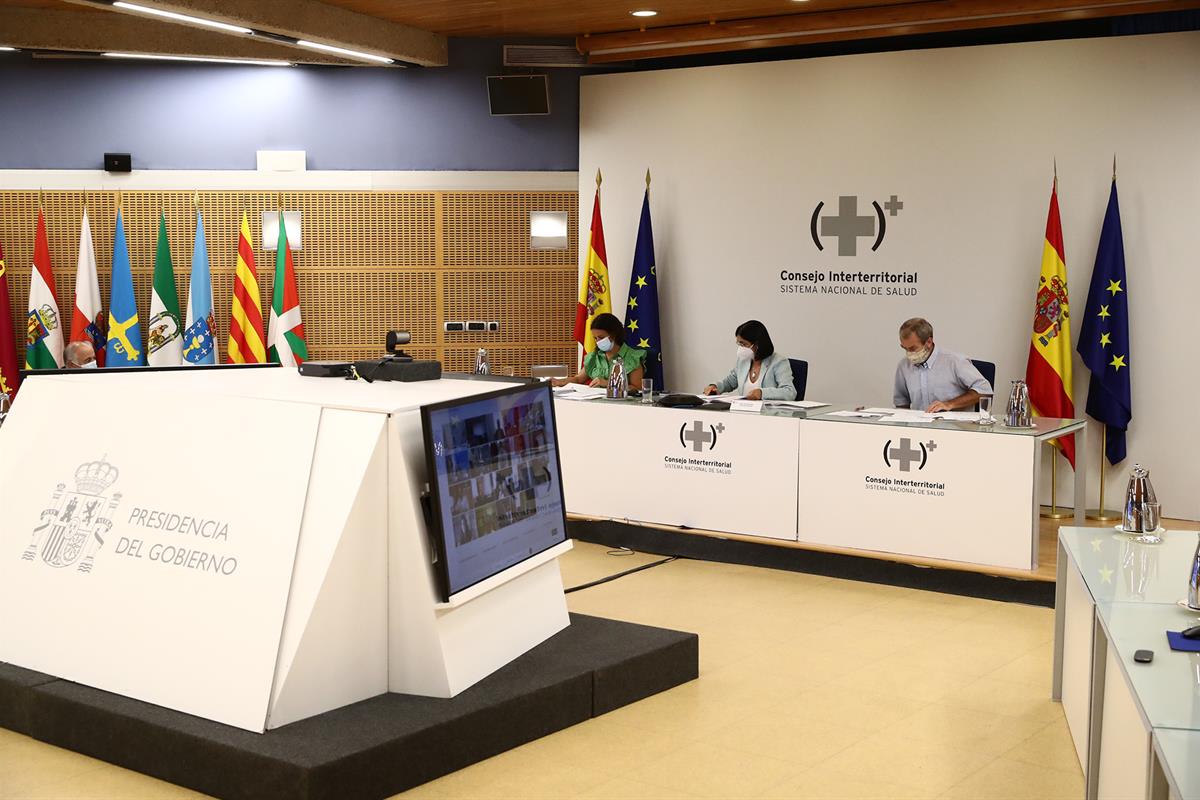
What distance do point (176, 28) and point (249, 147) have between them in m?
1.01

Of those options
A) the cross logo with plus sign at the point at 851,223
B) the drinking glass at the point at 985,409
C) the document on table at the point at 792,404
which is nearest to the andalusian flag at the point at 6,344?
the document on table at the point at 792,404

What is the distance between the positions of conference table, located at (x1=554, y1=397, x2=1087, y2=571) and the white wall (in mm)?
1683

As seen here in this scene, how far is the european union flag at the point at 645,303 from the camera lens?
30.6 ft

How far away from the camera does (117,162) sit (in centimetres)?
934

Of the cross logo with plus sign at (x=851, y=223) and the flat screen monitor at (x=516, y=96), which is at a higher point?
the flat screen monitor at (x=516, y=96)

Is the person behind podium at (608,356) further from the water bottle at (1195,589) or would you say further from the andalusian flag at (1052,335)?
the water bottle at (1195,589)

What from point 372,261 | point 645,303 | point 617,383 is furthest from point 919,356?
point 372,261

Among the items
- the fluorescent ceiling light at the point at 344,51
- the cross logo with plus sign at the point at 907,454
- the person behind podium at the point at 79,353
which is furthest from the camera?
the person behind podium at the point at 79,353

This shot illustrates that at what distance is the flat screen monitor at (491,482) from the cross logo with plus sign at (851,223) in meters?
4.56

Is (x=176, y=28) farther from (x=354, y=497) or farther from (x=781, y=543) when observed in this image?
(x=354, y=497)

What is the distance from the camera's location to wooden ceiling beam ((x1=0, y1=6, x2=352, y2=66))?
8.70m

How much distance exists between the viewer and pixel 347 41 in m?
8.24

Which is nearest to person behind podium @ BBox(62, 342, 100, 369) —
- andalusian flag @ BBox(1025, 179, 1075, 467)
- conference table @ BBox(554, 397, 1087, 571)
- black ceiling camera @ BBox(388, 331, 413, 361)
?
conference table @ BBox(554, 397, 1087, 571)

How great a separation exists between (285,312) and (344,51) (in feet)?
6.73
